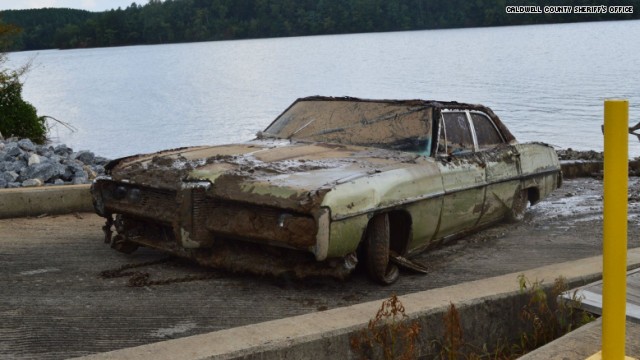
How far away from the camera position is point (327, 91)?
4775 centimetres

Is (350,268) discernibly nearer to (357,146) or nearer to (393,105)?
(357,146)

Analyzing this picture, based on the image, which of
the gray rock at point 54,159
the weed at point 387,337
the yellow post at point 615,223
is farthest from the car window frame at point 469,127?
the gray rock at point 54,159

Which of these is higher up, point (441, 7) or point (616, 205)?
point (441, 7)

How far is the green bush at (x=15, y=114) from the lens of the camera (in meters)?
18.6

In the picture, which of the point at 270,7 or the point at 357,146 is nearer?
the point at 357,146

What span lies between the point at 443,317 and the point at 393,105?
10.1 ft

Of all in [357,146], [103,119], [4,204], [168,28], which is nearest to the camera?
[357,146]

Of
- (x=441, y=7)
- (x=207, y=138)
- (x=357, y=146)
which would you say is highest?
(x=441, y=7)

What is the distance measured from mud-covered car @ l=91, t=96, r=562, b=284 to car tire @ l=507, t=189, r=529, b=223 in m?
0.16

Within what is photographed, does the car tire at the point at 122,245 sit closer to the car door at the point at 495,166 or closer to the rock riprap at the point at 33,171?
the car door at the point at 495,166

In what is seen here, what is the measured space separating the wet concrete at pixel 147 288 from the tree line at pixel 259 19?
95424 millimetres

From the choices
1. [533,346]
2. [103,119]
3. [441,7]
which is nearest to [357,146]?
[533,346]

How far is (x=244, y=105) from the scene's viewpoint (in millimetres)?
41938

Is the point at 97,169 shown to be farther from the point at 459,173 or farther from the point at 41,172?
the point at 459,173
